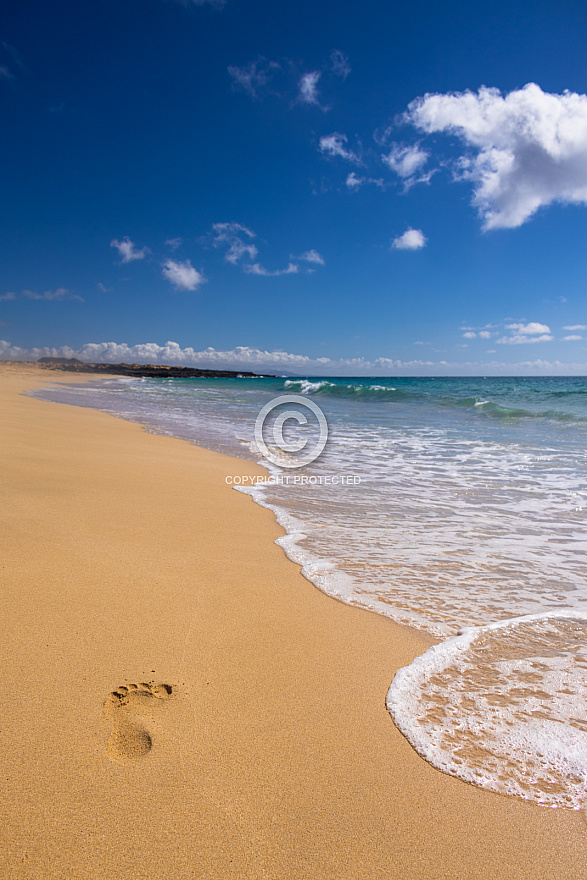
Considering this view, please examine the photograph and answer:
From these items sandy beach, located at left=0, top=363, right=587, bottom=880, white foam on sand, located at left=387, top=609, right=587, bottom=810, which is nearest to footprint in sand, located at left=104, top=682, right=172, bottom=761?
sandy beach, located at left=0, top=363, right=587, bottom=880

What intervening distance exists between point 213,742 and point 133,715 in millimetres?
303

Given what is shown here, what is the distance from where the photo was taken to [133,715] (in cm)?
149

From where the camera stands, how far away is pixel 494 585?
286 cm

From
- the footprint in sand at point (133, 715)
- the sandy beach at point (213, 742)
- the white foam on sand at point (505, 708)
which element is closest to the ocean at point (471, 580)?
the white foam on sand at point (505, 708)

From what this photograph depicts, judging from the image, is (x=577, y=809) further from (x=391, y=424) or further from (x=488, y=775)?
(x=391, y=424)

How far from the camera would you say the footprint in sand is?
1361 millimetres

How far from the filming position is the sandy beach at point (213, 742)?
43.8 inches

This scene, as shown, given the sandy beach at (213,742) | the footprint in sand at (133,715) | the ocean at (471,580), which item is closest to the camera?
the sandy beach at (213,742)

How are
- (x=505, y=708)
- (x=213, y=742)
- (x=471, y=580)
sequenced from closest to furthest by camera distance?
(x=213, y=742)
(x=505, y=708)
(x=471, y=580)

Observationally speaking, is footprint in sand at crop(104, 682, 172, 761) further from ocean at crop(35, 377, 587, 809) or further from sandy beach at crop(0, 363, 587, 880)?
ocean at crop(35, 377, 587, 809)

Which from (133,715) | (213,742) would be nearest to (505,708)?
(213,742)

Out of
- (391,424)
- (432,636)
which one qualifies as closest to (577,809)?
(432,636)

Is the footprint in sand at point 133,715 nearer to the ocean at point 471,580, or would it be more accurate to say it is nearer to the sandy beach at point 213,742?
the sandy beach at point 213,742

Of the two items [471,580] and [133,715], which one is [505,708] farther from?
[133,715]
